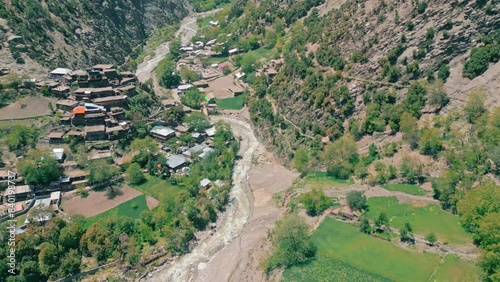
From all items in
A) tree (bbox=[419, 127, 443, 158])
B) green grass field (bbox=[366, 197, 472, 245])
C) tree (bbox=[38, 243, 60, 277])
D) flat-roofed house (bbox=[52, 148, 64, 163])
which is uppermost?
tree (bbox=[419, 127, 443, 158])

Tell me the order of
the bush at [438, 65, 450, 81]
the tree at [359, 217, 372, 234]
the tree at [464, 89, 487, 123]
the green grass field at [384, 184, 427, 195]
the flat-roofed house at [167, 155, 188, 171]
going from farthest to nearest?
the flat-roofed house at [167, 155, 188, 171] < the bush at [438, 65, 450, 81] < the tree at [464, 89, 487, 123] < the green grass field at [384, 184, 427, 195] < the tree at [359, 217, 372, 234]

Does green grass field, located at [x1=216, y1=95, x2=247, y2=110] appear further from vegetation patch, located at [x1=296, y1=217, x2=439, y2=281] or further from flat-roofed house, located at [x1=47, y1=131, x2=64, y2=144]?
vegetation patch, located at [x1=296, y1=217, x2=439, y2=281]

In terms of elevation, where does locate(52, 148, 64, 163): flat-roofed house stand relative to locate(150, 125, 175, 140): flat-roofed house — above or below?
below

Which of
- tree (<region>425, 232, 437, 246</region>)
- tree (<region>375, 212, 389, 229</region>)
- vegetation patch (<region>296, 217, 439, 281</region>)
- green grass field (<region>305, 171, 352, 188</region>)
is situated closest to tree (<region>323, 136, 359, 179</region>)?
green grass field (<region>305, 171, 352, 188</region>)

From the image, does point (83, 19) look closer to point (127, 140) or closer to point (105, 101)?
point (105, 101)

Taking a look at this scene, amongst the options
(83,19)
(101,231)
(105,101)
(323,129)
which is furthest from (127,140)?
(83,19)

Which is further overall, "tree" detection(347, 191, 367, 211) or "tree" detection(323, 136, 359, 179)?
"tree" detection(323, 136, 359, 179)

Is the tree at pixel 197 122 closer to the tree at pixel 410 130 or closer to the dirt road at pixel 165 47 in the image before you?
the dirt road at pixel 165 47
